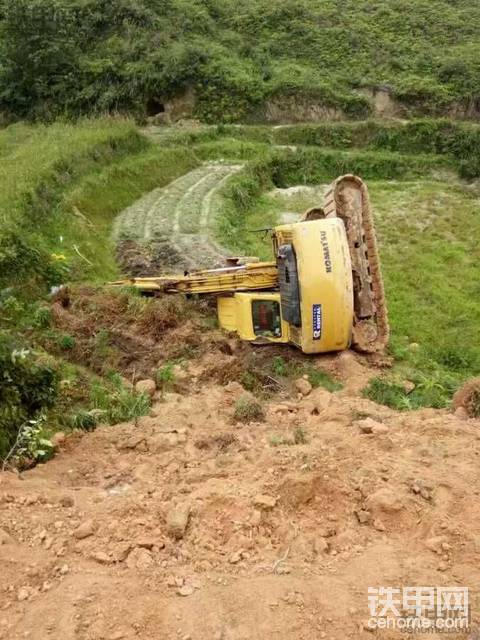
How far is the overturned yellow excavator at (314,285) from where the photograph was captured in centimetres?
896

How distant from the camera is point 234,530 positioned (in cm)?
476

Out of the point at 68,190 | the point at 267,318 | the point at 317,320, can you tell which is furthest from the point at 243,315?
the point at 68,190

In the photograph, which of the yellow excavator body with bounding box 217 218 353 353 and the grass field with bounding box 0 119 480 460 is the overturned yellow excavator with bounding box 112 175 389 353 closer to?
the yellow excavator body with bounding box 217 218 353 353

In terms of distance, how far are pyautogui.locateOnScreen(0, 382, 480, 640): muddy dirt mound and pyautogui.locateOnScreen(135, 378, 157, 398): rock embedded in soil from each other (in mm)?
1658

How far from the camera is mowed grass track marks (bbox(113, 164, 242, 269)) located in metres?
14.5

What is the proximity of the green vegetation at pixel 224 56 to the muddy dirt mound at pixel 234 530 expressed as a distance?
22366 mm

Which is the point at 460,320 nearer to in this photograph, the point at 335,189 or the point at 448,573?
the point at 335,189

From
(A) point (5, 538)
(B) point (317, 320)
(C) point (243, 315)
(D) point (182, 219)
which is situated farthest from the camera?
(D) point (182, 219)

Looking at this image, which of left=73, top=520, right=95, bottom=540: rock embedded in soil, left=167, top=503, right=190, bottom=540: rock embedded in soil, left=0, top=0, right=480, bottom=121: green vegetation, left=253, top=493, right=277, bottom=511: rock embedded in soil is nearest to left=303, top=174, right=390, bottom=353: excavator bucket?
left=253, top=493, right=277, bottom=511: rock embedded in soil

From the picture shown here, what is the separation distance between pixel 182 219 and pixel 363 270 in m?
7.93

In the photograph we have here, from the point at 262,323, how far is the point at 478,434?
4463 mm

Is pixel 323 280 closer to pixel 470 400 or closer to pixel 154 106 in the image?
pixel 470 400

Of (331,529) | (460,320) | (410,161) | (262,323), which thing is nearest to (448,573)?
(331,529)

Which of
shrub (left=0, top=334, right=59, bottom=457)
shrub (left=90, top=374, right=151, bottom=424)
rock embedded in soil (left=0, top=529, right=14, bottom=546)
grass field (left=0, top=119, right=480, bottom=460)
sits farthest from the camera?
grass field (left=0, top=119, right=480, bottom=460)
